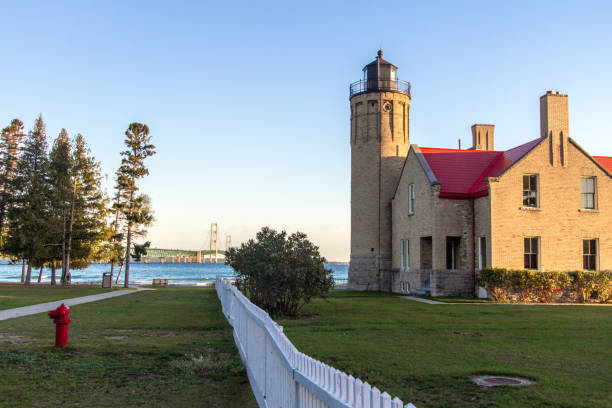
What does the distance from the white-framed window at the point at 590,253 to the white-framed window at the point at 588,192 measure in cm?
174

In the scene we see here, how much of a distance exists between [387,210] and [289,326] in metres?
20.4

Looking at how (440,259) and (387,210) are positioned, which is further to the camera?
(387,210)

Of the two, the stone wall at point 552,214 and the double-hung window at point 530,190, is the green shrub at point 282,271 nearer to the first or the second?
the stone wall at point 552,214

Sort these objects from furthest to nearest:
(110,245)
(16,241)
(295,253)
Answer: (110,245)
(16,241)
(295,253)

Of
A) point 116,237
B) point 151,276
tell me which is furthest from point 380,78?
point 151,276

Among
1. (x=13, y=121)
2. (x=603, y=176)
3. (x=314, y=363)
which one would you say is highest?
(x=13, y=121)

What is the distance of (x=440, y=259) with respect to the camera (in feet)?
85.3

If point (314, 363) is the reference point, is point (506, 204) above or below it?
above

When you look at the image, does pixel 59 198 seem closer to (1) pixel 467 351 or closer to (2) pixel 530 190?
(2) pixel 530 190

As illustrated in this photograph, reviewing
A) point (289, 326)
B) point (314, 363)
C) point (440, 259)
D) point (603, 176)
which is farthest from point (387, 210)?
point (314, 363)

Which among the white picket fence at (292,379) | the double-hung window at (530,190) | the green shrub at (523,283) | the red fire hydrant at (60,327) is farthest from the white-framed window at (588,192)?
the red fire hydrant at (60,327)

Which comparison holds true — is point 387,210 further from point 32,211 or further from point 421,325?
point 32,211

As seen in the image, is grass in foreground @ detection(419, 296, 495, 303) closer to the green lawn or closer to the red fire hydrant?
the red fire hydrant

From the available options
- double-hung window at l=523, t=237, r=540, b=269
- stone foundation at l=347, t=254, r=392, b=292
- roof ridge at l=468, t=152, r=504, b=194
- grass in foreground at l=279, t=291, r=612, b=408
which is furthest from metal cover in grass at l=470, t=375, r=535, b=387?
A: stone foundation at l=347, t=254, r=392, b=292
